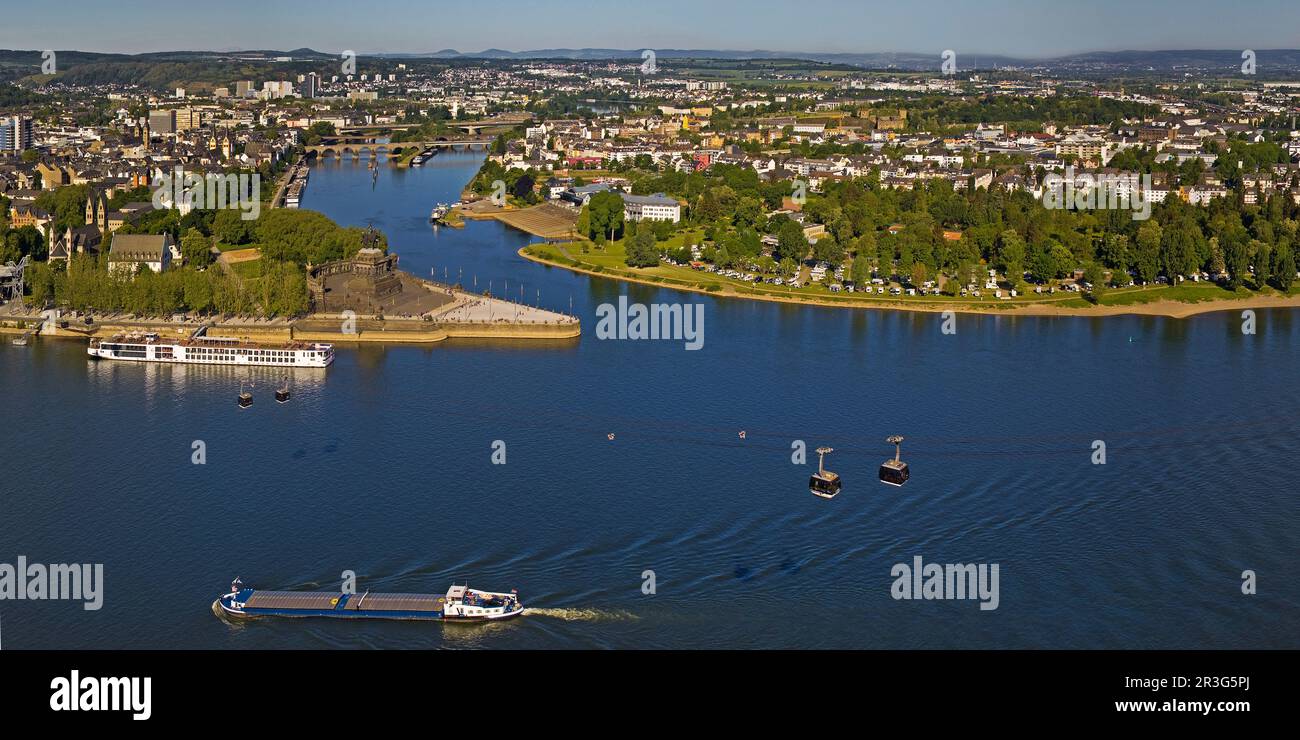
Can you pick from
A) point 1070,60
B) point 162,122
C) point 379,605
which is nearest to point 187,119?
point 162,122

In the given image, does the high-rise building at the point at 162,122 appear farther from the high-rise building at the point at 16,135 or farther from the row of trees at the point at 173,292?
the row of trees at the point at 173,292

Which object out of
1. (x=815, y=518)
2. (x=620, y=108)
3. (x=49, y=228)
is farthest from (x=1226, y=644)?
(x=620, y=108)

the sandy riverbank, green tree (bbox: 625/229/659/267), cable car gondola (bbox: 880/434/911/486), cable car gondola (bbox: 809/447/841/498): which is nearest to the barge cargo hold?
cable car gondola (bbox: 809/447/841/498)

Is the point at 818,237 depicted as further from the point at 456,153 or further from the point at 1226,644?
the point at 456,153

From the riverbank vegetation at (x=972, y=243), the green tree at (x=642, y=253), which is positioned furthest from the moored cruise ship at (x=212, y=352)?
the riverbank vegetation at (x=972, y=243)

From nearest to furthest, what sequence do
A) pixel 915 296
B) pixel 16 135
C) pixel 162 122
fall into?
1. pixel 915 296
2. pixel 16 135
3. pixel 162 122

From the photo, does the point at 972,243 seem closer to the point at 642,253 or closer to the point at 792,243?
the point at 792,243
